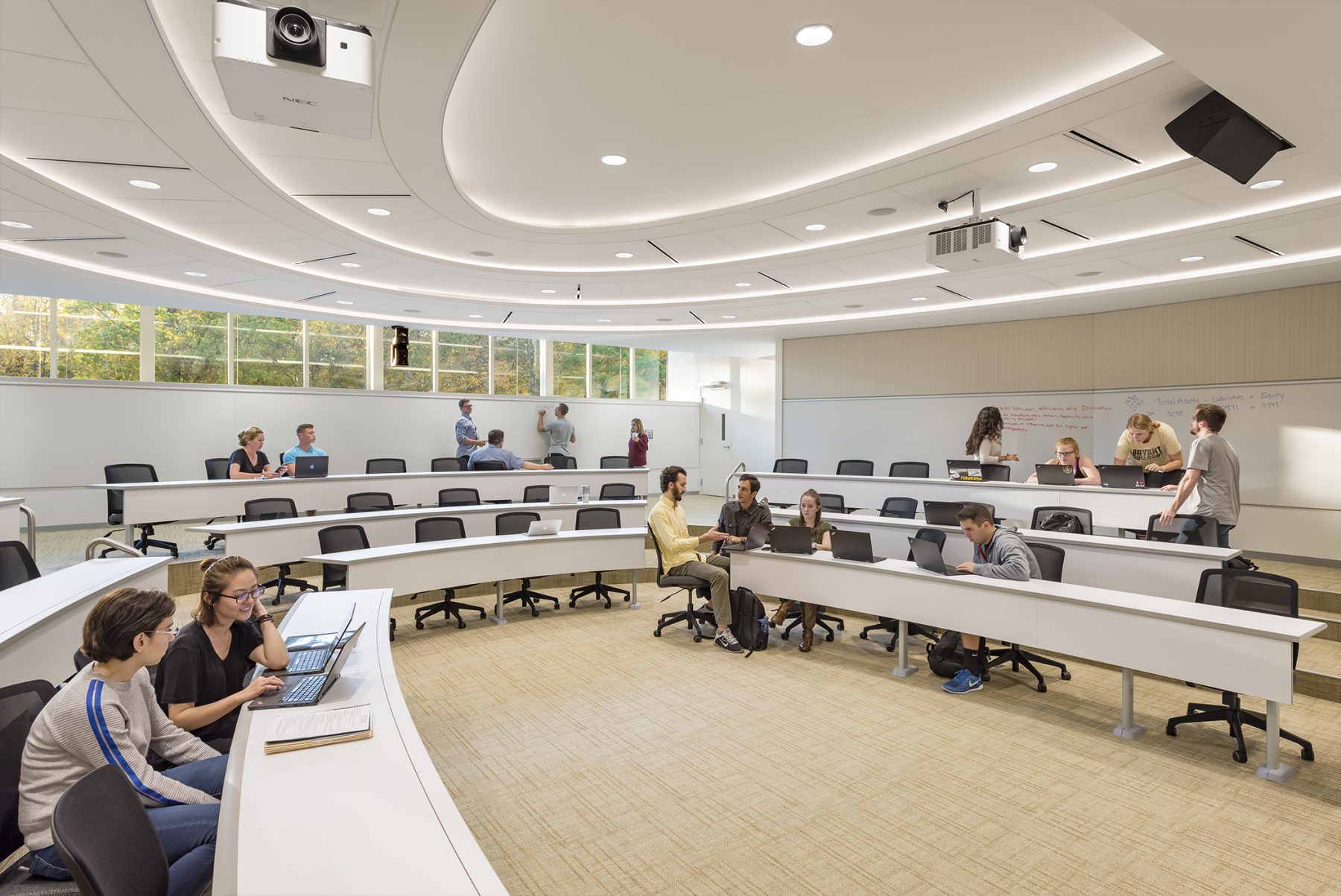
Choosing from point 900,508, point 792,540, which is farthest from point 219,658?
point 900,508

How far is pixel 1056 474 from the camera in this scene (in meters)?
7.54

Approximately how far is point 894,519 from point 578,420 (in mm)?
9019

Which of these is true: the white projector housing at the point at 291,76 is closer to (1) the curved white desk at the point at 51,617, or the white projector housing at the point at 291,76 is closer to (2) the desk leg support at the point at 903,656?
(1) the curved white desk at the point at 51,617

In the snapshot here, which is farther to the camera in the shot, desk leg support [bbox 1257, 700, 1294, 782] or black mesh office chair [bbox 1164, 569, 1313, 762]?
black mesh office chair [bbox 1164, 569, 1313, 762]

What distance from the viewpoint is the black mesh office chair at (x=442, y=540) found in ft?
21.6

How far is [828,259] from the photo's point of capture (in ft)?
23.4

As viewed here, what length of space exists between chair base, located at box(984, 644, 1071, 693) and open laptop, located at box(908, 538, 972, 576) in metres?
0.70

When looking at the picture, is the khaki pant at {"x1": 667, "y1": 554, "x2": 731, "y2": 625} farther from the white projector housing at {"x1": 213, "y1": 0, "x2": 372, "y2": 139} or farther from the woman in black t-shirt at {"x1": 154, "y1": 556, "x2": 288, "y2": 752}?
the white projector housing at {"x1": 213, "y1": 0, "x2": 372, "y2": 139}

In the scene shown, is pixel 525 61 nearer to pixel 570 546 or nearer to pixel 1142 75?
pixel 1142 75

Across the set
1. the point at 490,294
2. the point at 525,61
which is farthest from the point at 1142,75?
the point at 490,294

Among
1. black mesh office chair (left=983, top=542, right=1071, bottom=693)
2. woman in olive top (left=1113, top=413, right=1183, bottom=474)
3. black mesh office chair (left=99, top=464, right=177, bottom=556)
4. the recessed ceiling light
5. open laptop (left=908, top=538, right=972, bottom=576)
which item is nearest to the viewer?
the recessed ceiling light

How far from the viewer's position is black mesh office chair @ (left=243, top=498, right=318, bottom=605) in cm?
690

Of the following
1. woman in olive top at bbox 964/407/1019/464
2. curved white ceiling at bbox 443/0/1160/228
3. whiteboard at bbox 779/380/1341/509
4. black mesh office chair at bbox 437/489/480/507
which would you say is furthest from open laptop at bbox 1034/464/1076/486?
black mesh office chair at bbox 437/489/480/507

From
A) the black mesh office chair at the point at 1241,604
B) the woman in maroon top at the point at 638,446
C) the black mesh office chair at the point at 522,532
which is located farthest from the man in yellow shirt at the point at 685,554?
the woman in maroon top at the point at 638,446
